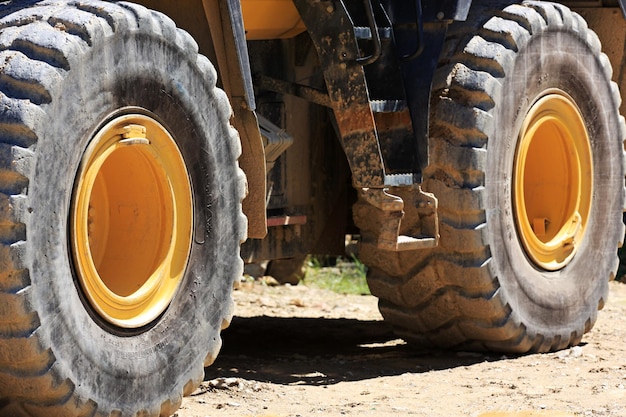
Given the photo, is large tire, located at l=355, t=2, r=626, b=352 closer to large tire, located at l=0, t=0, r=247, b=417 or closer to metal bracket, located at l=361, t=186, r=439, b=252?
metal bracket, located at l=361, t=186, r=439, b=252

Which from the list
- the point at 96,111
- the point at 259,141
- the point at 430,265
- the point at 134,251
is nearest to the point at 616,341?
the point at 430,265

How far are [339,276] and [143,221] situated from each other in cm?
607

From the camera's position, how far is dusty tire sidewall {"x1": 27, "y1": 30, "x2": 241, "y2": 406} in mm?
4039

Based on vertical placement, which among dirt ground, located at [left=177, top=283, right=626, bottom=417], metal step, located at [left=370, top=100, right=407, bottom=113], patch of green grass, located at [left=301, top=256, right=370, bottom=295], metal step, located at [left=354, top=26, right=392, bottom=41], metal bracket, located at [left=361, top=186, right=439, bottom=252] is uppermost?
metal step, located at [left=354, top=26, right=392, bottom=41]

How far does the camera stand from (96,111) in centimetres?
430

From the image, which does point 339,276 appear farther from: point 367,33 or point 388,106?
point 367,33

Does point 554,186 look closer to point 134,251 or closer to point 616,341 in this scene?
point 616,341

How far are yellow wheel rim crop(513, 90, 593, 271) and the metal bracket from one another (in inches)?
37.7

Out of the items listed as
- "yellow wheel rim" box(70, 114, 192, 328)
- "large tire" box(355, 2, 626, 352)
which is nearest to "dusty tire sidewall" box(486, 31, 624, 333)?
"large tire" box(355, 2, 626, 352)

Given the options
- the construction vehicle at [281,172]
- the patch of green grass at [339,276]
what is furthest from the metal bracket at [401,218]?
the patch of green grass at [339,276]

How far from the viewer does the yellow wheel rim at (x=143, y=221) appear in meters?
4.67

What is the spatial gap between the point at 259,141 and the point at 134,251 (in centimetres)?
81

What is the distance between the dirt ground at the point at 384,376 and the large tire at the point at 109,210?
20.7 inches

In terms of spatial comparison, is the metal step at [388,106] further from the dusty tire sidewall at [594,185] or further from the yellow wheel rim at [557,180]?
the yellow wheel rim at [557,180]
